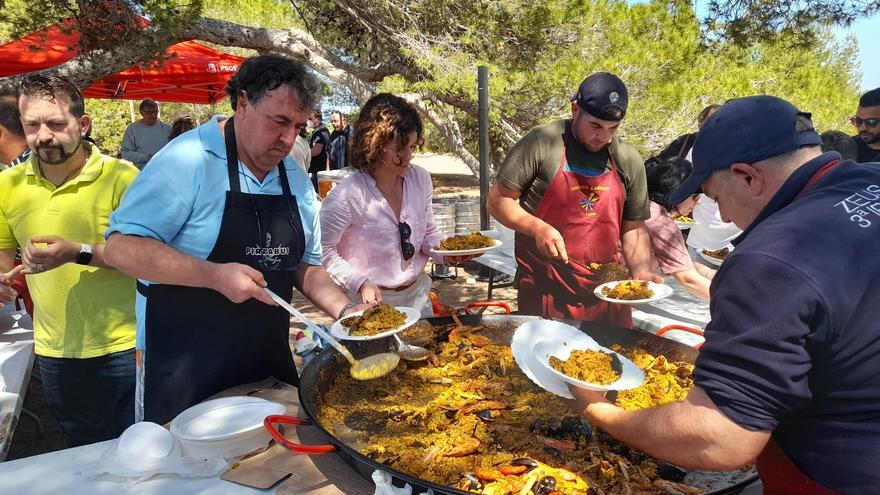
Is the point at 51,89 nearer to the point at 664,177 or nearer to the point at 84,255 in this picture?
the point at 84,255

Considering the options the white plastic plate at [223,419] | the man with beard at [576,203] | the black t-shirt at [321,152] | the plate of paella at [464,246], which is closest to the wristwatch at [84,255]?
the white plastic plate at [223,419]

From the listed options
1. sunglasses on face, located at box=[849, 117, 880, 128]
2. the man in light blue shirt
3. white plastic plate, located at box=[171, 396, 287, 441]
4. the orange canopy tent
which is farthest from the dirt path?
sunglasses on face, located at box=[849, 117, 880, 128]

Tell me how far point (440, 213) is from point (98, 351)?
4.91m

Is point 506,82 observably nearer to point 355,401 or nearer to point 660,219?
point 660,219

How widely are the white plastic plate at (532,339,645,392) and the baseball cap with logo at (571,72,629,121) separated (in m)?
1.34

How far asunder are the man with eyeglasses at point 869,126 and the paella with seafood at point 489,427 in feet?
12.2

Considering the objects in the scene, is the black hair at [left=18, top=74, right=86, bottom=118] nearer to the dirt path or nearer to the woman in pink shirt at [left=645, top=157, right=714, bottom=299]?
the dirt path

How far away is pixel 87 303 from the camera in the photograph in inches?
98.7

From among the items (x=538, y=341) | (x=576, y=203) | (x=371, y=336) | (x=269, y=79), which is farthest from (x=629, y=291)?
(x=269, y=79)

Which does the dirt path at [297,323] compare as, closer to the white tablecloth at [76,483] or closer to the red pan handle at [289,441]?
the white tablecloth at [76,483]

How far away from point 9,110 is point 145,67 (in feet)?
10.4

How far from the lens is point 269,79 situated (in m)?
1.86

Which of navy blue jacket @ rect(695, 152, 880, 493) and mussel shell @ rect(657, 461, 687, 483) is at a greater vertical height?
navy blue jacket @ rect(695, 152, 880, 493)

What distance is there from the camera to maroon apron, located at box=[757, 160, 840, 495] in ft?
3.62
